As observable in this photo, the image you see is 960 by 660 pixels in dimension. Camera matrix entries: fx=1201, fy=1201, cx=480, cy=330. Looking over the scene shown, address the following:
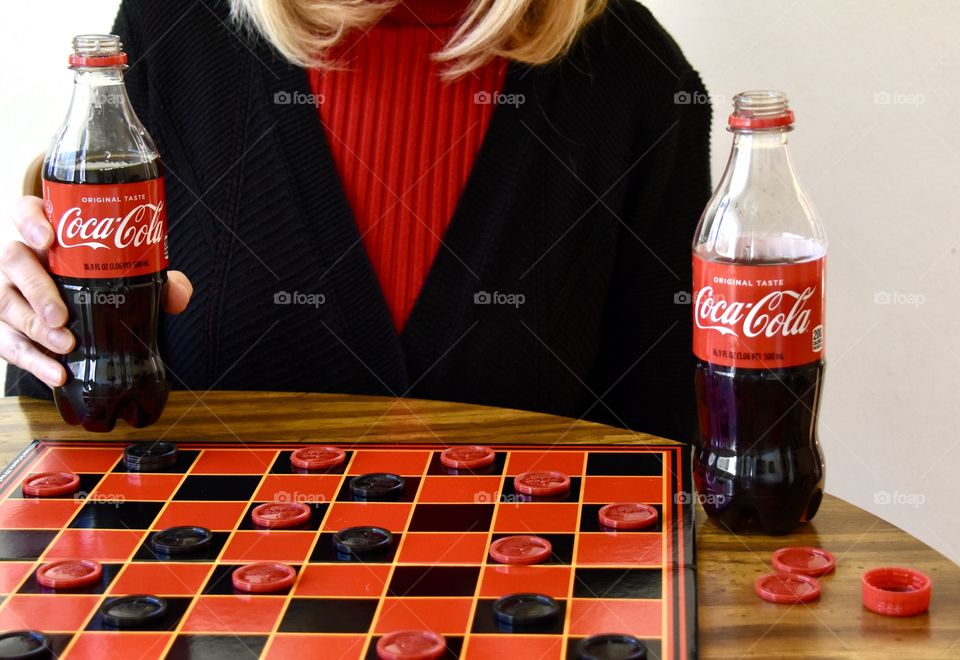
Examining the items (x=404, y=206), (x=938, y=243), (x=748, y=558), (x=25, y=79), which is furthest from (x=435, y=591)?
(x=25, y=79)

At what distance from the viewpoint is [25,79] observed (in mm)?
2145

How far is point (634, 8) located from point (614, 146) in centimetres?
21

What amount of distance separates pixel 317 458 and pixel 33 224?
38cm

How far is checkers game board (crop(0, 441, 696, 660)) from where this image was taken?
87cm

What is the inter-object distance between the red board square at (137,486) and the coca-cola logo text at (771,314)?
0.55m

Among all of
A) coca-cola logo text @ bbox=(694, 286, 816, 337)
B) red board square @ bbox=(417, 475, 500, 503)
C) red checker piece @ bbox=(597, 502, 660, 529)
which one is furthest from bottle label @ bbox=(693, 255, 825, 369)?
red board square @ bbox=(417, 475, 500, 503)

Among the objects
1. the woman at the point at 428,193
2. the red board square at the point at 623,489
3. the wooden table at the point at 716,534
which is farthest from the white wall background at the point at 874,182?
the red board square at the point at 623,489

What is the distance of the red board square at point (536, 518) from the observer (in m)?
1.05

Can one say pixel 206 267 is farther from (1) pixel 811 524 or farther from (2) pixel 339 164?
(1) pixel 811 524

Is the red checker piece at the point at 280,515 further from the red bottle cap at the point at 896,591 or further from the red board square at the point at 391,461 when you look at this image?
the red bottle cap at the point at 896,591

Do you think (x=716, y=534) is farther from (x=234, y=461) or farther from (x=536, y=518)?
(x=234, y=461)

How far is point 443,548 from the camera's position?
→ 1013 mm

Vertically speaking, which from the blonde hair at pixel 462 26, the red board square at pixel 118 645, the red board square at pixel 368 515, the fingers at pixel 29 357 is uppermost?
the blonde hair at pixel 462 26

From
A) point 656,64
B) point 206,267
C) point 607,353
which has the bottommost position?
point 607,353
